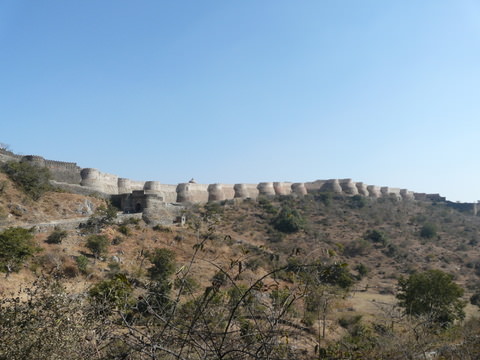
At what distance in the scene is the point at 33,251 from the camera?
47.8 ft

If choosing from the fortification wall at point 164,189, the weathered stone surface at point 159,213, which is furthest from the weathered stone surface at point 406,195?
the weathered stone surface at point 159,213

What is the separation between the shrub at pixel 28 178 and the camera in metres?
23.5

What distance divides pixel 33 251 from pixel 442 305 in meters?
15.8

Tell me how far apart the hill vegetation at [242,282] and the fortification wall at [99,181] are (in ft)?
8.50

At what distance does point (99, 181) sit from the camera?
30.1m

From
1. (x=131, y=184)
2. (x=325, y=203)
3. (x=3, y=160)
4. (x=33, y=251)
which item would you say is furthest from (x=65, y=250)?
(x=325, y=203)

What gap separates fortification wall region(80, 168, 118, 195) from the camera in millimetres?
29344

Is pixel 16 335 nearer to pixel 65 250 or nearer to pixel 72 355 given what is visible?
pixel 72 355

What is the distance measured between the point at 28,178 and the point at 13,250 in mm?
11726

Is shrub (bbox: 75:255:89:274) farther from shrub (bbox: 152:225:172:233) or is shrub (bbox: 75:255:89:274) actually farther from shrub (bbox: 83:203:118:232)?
shrub (bbox: 152:225:172:233)

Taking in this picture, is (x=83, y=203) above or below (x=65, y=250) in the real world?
above

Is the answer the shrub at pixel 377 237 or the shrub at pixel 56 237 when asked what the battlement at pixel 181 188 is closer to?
the shrub at pixel 56 237

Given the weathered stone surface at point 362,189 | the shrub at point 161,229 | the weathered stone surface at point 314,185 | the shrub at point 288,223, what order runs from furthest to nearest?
the weathered stone surface at point 362,189, the weathered stone surface at point 314,185, the shrub at point 288,223, the shrub at point 161,229

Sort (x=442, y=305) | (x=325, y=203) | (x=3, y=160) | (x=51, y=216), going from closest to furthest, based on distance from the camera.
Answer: (x=442, y=305) < (x=51, y=216) < (x=3, y=160) < (x=325, y=203)
